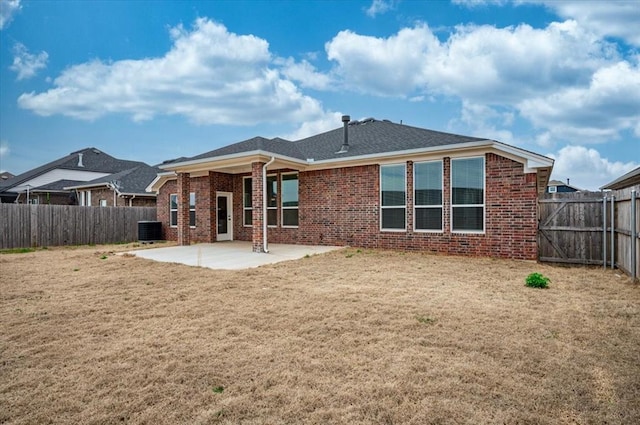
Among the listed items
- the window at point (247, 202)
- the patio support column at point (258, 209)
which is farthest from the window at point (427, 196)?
the window at point (247, 202)

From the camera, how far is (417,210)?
1076 centimetres

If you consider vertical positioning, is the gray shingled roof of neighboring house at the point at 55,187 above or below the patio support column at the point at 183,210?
above

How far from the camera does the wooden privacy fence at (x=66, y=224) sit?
13945mm

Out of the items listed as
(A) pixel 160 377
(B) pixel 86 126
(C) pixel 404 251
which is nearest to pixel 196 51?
(C) pixel 404 251

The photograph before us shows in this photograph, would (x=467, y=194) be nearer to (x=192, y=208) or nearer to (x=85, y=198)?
(x=192, y=208)

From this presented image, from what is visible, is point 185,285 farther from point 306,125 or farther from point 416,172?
point 306,125

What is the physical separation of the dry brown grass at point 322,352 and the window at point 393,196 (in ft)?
14.8

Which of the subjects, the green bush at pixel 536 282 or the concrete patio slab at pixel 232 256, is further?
the concrete patio slab at pixel 232 256

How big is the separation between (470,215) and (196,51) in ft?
38.5

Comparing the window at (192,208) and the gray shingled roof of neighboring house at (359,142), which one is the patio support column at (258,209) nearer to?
the gray shingled roof of neighboring house at (359,142)

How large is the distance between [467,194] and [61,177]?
110 feet

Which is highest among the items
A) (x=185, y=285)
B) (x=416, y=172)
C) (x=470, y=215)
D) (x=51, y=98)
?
(x=51, y=98)

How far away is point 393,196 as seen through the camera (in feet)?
36.7

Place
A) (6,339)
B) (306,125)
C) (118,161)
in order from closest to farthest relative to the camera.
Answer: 1. (6,339)
2. (306,125)
3. (118,161)
